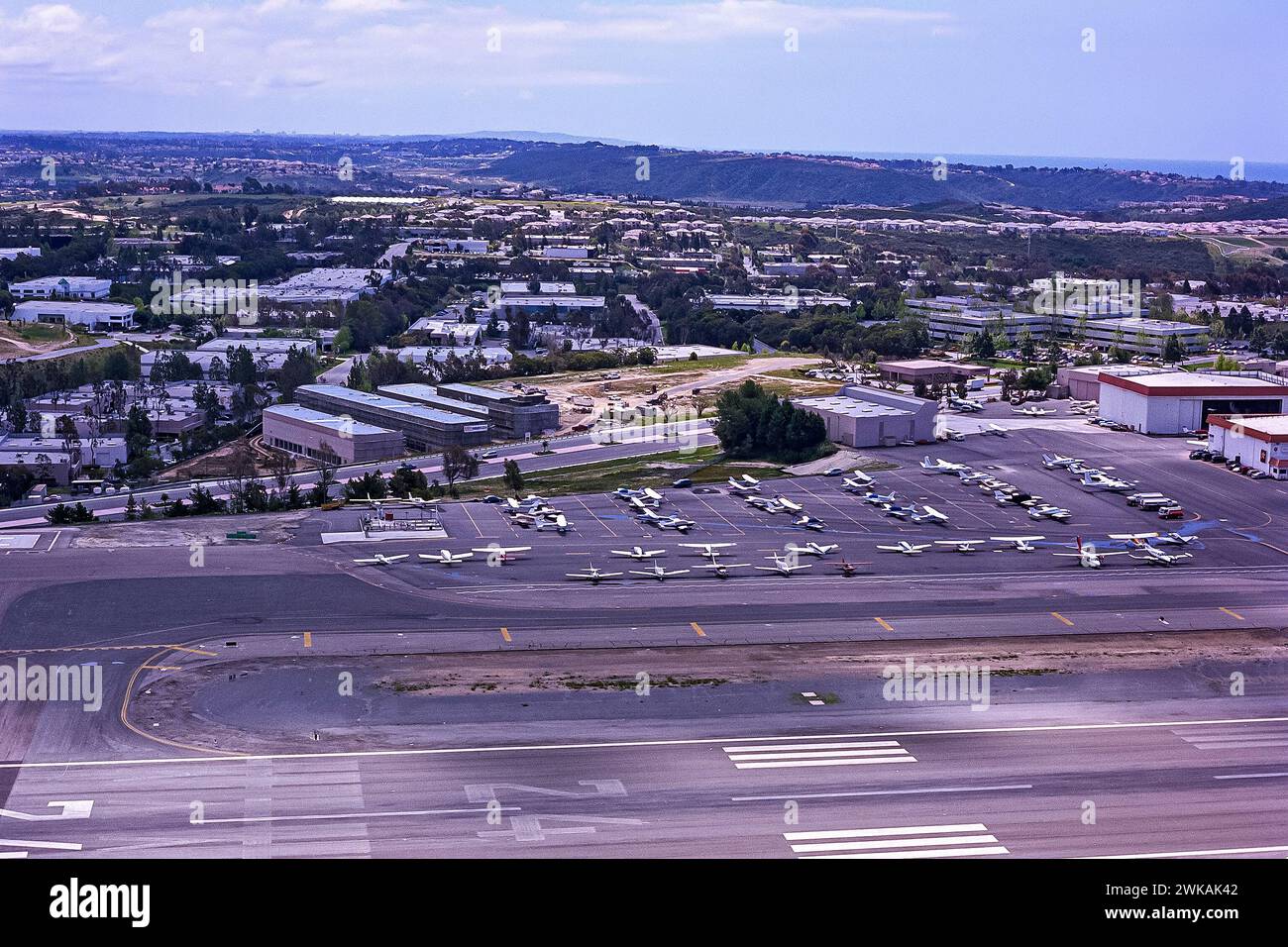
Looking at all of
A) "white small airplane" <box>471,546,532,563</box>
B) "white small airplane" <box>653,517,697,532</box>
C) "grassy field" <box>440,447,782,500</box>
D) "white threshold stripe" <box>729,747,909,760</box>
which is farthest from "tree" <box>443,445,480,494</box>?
"white threshold stripe" <box>729,747,909,760</box>

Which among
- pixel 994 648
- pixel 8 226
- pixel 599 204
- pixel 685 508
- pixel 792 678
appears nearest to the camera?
pixel 792 678

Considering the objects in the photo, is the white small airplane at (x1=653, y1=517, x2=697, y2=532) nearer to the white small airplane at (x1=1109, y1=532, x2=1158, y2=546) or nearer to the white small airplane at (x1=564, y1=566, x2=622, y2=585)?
the white small airplane at (x1=564, y1=566, x2=622, y2=585)

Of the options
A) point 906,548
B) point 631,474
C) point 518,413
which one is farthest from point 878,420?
point 518,413
